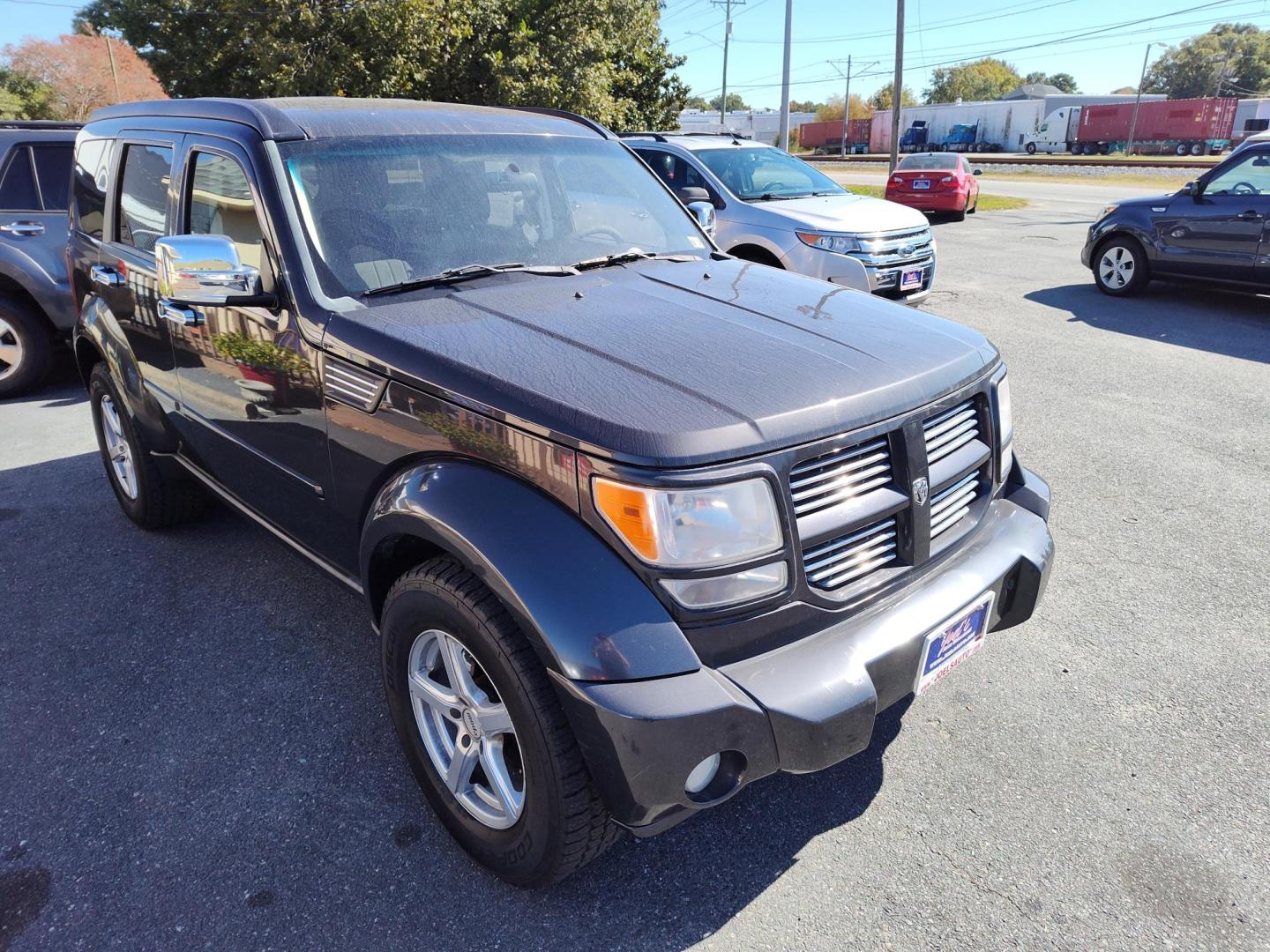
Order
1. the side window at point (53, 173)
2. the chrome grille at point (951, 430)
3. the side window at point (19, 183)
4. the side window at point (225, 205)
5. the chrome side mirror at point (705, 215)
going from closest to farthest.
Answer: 1. the chrome grille at point (951, 430)
2. the side window at point (225, 205)
3. the chrome side mirror at point (705, 215)
4. the side window at point (19, 183)
5. the side window at point (53, 173)

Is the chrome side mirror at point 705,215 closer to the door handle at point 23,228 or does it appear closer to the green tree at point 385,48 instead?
the door handle at point 23,228

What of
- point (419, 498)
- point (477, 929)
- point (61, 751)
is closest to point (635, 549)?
point (419, 498)

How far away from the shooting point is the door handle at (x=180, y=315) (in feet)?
10.5

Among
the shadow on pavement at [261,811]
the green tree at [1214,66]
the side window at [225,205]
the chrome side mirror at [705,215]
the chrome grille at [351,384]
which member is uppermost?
the green tree at [1214,66]

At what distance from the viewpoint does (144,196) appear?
3.70 m

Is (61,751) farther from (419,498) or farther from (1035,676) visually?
(1035,676)

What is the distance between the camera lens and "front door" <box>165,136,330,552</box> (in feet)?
8.93

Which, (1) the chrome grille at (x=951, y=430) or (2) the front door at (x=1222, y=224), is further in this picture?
(2) the front door at (x=1222, y=224)

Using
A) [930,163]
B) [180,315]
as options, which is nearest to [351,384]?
[180,315]

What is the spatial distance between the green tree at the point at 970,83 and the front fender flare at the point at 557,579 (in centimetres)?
12720

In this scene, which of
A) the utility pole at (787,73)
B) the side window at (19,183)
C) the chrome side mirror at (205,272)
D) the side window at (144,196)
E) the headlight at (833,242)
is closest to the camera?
the chrome side mirror at (205,272)

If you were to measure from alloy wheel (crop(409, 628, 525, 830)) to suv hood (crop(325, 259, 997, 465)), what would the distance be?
0.69 metres

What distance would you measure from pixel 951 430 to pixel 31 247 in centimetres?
729

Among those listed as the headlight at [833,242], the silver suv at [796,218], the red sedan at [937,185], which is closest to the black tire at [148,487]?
the silver suv at [796,218]
